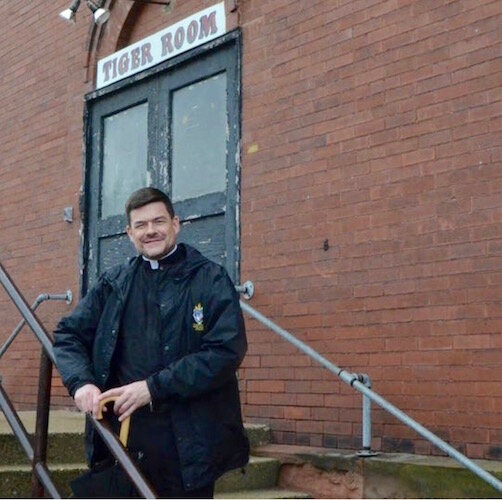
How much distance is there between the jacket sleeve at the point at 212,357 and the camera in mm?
2875

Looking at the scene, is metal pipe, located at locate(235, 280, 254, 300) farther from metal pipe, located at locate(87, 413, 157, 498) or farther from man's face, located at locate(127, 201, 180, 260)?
metal pipe, located at locate(87, 413, 157, 498)

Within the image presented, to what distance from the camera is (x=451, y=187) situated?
4.56 meters

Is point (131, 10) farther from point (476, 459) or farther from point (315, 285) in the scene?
point (476, 459)

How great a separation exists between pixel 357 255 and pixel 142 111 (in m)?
2.66

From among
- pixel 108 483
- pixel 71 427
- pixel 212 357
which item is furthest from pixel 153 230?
pixel 71 427

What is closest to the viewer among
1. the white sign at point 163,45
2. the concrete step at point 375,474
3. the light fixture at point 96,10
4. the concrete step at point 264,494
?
the concrete step at point 375,474

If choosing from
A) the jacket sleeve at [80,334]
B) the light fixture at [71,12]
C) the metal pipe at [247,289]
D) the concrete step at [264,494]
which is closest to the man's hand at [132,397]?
the jacket sleeve at [80,334]

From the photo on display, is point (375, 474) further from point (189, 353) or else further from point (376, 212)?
point (189, 353)

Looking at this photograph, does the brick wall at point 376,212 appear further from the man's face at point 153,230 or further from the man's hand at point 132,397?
the man's hand at point 132,397

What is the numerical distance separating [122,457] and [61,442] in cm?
197

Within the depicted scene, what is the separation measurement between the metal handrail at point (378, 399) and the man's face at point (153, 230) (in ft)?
4.84

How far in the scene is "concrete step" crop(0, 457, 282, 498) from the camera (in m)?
4.29

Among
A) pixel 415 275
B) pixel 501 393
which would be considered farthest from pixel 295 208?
pixel 501 393

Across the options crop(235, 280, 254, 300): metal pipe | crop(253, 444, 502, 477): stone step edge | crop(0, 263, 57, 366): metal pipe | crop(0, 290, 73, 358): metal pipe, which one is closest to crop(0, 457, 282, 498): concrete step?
crop(253, 444, 502, 477): stone step edge
